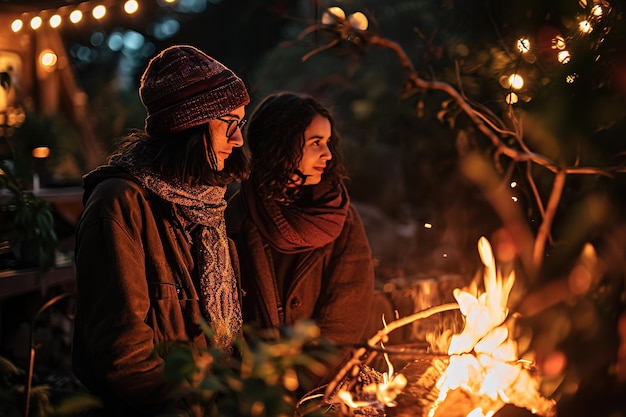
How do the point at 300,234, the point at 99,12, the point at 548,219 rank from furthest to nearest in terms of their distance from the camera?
the point at 99,12
the point at 548,219
the point at 300,234

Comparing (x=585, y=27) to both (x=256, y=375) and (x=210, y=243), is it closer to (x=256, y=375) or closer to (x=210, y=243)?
(x=210, y=243)

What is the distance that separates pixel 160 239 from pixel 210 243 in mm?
214

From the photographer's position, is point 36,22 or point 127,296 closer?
point 127,296

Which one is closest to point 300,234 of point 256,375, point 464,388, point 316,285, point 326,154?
point 316,285

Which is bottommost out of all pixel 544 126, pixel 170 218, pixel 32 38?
pixel 170 218

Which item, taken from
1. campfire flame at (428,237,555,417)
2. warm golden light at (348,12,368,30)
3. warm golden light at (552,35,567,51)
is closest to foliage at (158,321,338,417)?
campfire flame at (428,237,555,417)

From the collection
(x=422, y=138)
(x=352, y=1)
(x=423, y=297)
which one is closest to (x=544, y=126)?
(x=423, y=297)

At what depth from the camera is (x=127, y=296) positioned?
243 centimetres

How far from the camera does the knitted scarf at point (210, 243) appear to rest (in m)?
2.70

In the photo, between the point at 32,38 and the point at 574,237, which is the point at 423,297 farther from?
the point at 32,38

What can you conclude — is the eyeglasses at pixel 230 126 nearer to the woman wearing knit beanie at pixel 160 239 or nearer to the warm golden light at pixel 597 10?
the woman wearing knit beanie at pixel 160 239

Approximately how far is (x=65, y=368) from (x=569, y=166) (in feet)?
13.1

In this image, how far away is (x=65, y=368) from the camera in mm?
6070

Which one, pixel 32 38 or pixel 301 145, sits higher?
pixel 32 38
